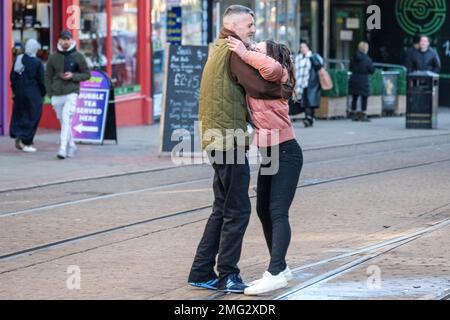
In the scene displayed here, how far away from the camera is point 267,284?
7684 millimetres

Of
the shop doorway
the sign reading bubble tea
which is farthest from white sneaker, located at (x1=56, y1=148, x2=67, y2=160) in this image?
the shop doorway

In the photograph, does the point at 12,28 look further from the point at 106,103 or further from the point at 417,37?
the point at 417,37

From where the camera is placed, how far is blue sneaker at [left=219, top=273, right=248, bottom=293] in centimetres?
777

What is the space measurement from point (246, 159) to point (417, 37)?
25099 millimetres

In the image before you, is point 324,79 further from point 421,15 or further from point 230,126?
point 230,126

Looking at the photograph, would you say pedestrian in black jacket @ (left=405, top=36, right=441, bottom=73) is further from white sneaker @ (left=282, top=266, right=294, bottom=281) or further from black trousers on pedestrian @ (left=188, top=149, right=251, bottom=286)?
black trousers on pedestrian @ (left=188, top=149, right=251, bottom=286)

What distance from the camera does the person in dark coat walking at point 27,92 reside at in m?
17.2

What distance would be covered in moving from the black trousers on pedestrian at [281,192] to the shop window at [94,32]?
47.1ft

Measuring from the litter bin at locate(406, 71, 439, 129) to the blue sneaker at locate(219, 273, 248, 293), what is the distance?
16.0 meters

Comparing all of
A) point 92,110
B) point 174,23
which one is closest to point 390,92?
point 174,23

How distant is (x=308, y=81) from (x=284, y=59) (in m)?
16.3
